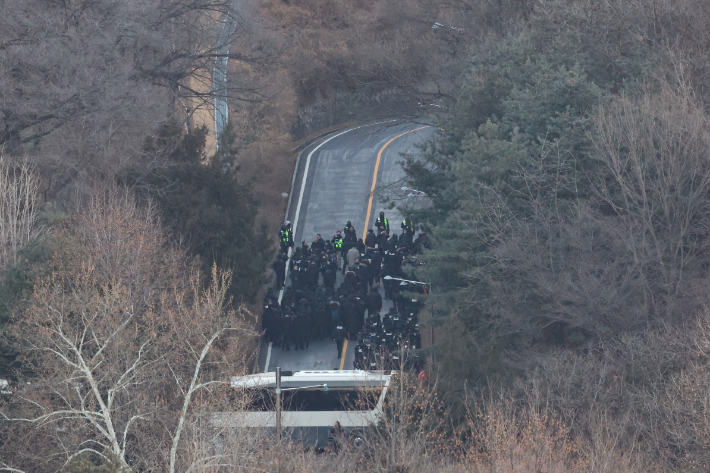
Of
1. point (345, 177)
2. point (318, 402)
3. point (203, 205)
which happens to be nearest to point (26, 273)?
point (318, 402)

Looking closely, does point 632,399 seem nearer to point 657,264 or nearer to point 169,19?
point 657,264

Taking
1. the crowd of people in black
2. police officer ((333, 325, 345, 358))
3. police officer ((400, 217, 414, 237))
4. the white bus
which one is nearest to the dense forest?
the white bus

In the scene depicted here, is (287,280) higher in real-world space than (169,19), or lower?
lower

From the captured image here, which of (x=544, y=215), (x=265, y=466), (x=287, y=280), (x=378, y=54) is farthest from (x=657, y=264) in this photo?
(x=378, y=54)

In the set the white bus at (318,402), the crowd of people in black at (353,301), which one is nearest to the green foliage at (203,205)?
the crowd of people in black at (353,301)

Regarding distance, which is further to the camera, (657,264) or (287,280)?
(287,280)

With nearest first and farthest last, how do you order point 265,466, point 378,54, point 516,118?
point 265,466 < point 516,118 < point 378,54

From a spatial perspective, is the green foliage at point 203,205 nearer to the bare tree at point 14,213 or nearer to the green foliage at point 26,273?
the bare tree at point 14,213
